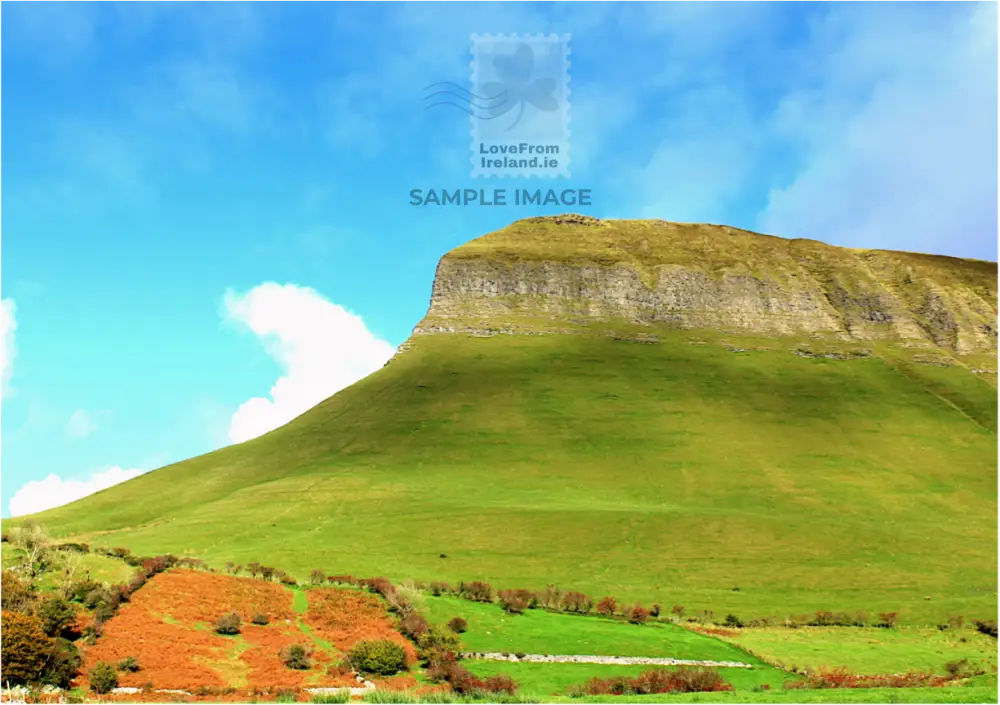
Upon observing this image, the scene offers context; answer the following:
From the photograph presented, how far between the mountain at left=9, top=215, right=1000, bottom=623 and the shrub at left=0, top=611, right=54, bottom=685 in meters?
34.7

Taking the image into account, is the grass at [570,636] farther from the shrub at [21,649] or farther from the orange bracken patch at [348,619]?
the shrub at [21,649]

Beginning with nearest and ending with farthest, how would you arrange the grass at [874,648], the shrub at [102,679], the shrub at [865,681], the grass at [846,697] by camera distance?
the grass at [846,697], the shrub at [102,679], the shrub at [865,681], the grass at [874,648]

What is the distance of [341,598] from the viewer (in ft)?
145

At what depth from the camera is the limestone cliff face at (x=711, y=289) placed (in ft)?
501

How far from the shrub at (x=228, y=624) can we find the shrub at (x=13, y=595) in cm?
831

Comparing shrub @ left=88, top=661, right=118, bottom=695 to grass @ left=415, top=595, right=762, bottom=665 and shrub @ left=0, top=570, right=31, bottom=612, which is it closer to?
shrub @ left=0, top=570, right=31, bottom=612

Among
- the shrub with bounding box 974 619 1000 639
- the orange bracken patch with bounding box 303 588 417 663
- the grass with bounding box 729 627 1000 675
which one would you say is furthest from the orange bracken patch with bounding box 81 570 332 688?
the shrub with bounding box 974 619 1000 639

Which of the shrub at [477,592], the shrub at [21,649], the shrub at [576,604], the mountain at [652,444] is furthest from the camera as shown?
the mountain at [652,444]

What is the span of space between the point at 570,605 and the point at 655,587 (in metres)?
13.9

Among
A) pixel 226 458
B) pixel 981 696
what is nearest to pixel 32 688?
pixel 981 696

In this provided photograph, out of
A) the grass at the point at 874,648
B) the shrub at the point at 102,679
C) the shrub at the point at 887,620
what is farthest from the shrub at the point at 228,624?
the shrub at the point at 887,620

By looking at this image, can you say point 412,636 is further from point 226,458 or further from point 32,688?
point 226,458

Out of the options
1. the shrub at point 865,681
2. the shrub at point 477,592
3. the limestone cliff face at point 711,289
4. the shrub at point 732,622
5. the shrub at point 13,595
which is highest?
the limestone cliff face at point 711,289

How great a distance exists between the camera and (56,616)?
32719mm
